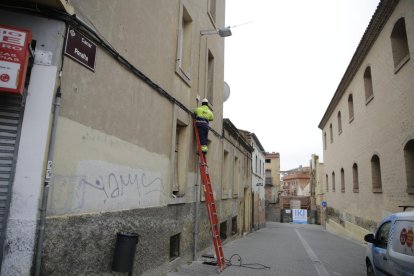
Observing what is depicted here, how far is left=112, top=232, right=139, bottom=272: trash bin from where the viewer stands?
5.29 meters

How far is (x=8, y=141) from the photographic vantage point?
405 centimetres

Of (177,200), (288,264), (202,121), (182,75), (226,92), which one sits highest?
(226,92)

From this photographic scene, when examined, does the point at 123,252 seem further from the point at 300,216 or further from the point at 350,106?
the point at 300,216

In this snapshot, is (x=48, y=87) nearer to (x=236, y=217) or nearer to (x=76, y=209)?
(x=76, y=209)

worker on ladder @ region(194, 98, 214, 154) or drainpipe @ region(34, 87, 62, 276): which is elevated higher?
worker on ladder @ region(194, 98, 214, 154)

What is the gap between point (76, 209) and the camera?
4668mm

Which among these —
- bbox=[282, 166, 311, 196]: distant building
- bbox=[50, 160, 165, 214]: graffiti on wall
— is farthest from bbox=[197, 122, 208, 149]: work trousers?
bbox=[282, 166, 311, 196]: distant building

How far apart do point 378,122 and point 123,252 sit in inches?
485

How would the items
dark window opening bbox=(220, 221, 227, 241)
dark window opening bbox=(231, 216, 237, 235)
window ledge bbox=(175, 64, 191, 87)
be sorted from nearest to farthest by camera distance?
window ledge bbox=(175, 64, 191, 87) < dark window opening bbox=(220, 221, 227, 241) < dark window opening bbox=(231, 216, 237, 235)

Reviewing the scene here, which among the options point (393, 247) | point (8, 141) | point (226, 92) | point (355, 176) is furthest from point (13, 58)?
point (355, 176)

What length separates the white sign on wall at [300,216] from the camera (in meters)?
Answer: 47.3

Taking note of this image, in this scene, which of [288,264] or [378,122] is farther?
[378,122]

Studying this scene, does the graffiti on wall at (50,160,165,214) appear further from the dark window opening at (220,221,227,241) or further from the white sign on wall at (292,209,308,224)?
the white sign on wall at (292,209,308,224)

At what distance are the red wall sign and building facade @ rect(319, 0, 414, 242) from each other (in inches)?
420
